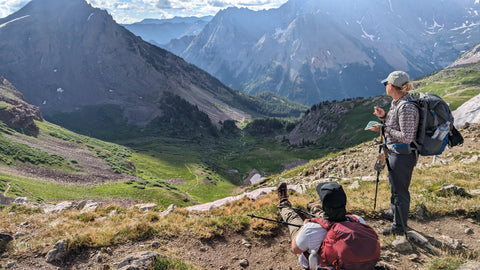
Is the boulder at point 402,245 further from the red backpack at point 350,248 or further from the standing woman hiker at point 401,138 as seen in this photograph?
the red backpack at point 350,248

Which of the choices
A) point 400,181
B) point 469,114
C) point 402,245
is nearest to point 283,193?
point 400,181

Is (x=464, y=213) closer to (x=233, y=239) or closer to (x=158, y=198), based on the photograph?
(x=233, y=239)

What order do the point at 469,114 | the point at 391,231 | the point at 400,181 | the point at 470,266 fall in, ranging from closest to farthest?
the point at 470,266, the point at 400,181, the point at 391,231, the point at 469,114

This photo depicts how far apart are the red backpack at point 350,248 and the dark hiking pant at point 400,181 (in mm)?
3663

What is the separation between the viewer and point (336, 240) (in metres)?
5.65

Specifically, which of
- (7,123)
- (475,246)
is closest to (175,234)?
(475,246)

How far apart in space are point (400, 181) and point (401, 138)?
5.05ft

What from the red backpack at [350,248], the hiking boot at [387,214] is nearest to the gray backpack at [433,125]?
the hiking boot at [387,214]

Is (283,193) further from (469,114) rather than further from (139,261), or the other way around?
(469,114)

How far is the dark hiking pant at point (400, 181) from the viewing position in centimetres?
828

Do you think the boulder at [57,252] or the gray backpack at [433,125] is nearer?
the gray backpack at [433,125]

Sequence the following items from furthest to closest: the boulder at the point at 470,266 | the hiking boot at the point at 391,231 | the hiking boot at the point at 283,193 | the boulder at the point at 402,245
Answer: the hiking boot at the point at 283,193 < the hiking boot at the point at 391,231 < the boulder at the point at 402,245 < the boulder at the point at 470,266

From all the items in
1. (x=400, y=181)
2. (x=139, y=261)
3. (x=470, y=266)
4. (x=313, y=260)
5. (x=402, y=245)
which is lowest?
(x=139, y=261)

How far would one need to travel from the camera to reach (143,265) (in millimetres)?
8125
